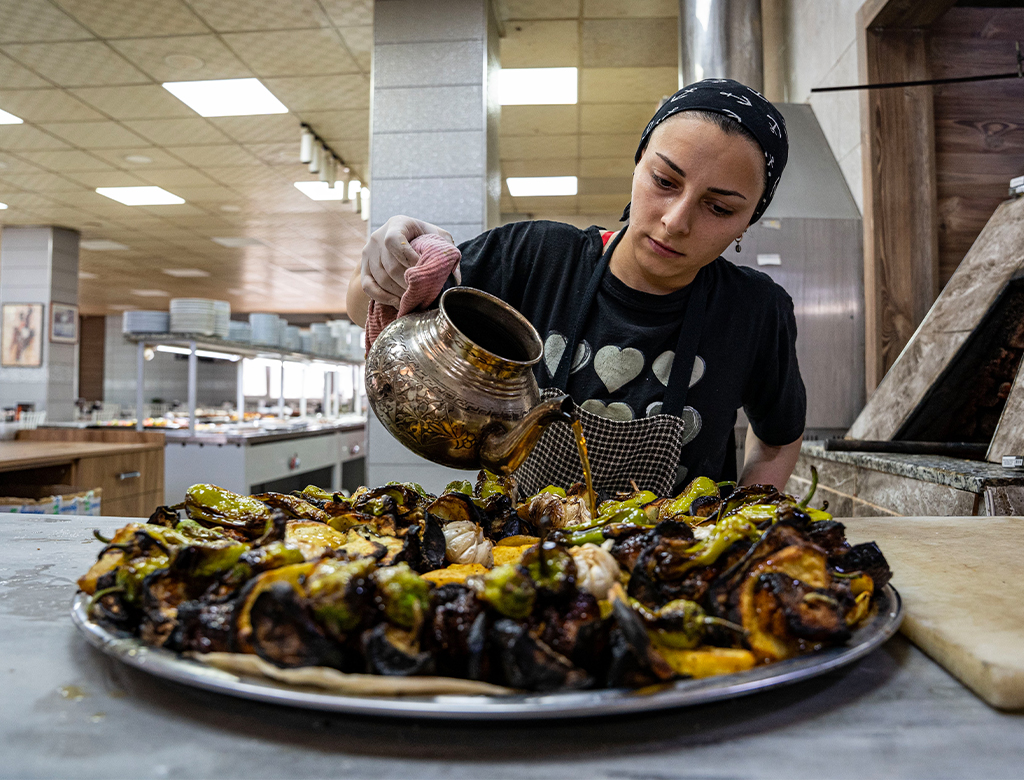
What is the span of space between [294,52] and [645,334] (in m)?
4.79

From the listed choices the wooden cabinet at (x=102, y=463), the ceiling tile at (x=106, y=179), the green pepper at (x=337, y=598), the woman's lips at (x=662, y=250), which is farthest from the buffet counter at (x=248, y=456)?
the green pepper at (x=337, y=598)

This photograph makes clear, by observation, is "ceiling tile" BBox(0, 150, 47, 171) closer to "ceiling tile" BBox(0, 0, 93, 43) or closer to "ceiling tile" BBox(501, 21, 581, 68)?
"ceiling tile" BBox(0, 0, 93, 43)

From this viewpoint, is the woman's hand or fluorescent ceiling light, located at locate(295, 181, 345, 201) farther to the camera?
fluorescent ceiling light, located at locate(295, 181, 345, 201)

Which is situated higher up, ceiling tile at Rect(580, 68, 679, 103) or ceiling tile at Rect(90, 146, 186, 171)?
ceiling tile at Rect(580, 68, 679, 103)

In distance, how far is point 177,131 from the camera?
6859 mm

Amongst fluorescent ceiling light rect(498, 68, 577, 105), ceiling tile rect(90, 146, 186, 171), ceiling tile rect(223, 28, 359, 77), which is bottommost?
ceiling tile rect(90, 146, 186, 171)

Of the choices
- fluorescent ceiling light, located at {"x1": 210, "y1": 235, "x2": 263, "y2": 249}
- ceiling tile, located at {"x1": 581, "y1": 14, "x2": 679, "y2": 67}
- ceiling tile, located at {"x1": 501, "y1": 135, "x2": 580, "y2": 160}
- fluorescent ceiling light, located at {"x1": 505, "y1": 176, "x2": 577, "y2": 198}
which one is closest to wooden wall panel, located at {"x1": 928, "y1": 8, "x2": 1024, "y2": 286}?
ceiling tile, located at {"x1": 581, "y1": 14, "x2": 679, "y2": 67}

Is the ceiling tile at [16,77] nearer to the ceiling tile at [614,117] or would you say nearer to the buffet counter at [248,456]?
the buffet counter at [248,456]

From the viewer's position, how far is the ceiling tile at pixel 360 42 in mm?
5109

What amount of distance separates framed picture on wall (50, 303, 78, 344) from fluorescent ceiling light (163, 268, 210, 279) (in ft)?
9.29

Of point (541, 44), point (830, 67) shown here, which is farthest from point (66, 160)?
point (830, 67)

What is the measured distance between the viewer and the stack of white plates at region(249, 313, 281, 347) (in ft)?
22.6

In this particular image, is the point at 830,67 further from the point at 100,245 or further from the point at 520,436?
the point at 100,245

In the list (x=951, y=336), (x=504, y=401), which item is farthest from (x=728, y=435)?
(x=951, y=336)
